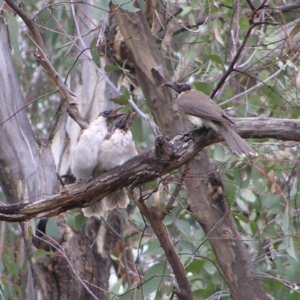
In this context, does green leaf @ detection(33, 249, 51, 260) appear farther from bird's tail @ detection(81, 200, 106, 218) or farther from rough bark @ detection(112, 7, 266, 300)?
rough bark @ detection(112, 7, 266, 300)

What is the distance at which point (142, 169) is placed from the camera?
3197mm

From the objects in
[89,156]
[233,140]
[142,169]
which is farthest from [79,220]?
[233,140]

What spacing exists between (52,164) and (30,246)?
629 mm

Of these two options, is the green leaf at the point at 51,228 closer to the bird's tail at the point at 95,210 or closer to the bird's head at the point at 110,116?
the bird's tail at the point at 95,210

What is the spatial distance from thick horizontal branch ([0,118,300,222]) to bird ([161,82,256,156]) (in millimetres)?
76

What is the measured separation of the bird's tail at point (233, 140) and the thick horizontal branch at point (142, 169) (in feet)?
0.24

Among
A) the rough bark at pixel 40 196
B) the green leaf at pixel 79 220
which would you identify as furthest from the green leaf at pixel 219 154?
the rough bark at pixel 40 196

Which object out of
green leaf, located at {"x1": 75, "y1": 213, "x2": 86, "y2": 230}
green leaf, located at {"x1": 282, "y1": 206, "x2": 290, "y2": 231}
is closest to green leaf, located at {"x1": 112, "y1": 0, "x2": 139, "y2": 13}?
green leaf, located at {"x1": 75, "y1": 213, "x2": 86, "y2": 230}

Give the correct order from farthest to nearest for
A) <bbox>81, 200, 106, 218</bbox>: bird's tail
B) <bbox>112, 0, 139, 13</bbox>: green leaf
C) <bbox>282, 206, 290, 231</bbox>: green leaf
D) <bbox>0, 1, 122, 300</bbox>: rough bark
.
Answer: <bbox>0, 1, 122, 300</bbox>: rough bark, <bbox>282, 206, 290, 231</bbox>: green leaf, <bbox>81, 200, 106, 218</bbox>: bird's tail, <bbox>112, 0, 139, 13</bbox>: green leaf

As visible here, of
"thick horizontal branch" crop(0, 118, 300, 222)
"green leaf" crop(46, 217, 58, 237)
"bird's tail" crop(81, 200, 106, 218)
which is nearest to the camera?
"thick horizontal branch" crop(0, 118, 300, 222)

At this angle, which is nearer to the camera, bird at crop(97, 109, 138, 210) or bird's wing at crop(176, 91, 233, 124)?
bird's wing at crop(176, 91, 233, 124)

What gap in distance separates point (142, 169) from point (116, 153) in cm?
63

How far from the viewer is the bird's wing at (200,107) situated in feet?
11.2

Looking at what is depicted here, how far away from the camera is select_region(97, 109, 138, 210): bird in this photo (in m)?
3.79
